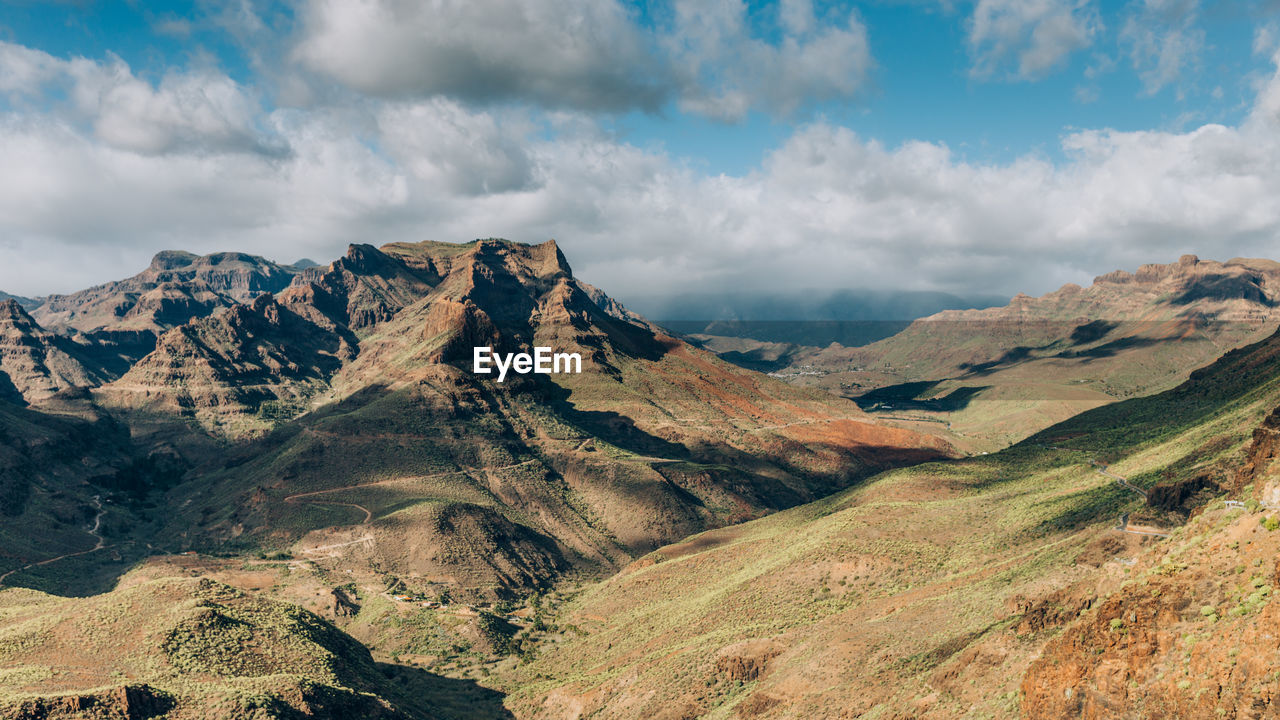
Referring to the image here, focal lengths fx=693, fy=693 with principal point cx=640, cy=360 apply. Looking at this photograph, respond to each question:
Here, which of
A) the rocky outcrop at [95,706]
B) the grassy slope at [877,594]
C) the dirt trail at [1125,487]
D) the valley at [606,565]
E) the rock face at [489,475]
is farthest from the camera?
the rock face at [489,475]

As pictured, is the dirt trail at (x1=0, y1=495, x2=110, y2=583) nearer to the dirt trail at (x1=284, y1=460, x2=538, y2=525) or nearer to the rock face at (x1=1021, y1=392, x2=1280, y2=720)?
the dirt trail at (x1=284, y1=460, x2=538, y2=525)

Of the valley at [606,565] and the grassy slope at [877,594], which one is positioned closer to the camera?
the valley at [606,565]

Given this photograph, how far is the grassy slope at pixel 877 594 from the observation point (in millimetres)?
48625

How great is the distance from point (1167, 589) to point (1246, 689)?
6010 mm

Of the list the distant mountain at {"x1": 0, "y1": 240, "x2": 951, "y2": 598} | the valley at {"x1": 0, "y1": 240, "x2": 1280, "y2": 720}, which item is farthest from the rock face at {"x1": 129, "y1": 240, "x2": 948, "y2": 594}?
the valley at {"x1": 0, "y1": 240, "x2": 1280, "y2": 720}

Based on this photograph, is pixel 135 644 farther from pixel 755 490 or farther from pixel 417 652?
pixel 755 490

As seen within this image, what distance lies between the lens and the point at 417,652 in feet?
297

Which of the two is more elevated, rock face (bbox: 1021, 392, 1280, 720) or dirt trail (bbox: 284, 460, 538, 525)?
rock face (bbox: 1021, 392, 1280, 720)

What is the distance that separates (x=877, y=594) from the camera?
2660 inches

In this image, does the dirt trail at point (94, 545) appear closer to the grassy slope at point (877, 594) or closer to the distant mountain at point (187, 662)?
the distant mountain at point (187, 662)

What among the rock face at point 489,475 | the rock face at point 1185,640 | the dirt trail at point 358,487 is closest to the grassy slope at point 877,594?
the rock face at point 1185,640

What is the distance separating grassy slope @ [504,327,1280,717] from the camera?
48625mm

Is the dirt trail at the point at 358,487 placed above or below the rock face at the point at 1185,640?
below

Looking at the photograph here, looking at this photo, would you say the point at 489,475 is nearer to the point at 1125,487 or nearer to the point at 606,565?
the point at 606,565
